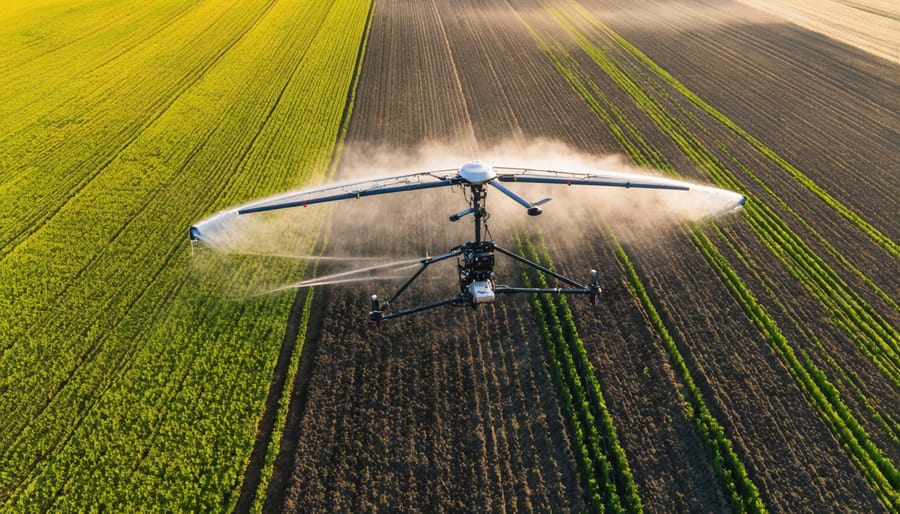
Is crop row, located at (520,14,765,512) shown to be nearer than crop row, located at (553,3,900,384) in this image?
Yes

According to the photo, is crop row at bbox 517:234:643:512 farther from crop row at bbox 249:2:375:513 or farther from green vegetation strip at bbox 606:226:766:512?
crop row at bbox 249:2:375:513

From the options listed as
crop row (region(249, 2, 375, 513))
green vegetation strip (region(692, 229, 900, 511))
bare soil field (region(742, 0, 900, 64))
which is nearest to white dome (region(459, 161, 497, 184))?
crop row (region(249, 2, 375, 513))

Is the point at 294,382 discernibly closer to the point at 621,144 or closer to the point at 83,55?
the point at 621,144

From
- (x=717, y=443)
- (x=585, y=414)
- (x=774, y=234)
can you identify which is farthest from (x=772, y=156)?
(x=585, y=414)

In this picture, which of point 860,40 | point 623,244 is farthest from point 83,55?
point 860,40

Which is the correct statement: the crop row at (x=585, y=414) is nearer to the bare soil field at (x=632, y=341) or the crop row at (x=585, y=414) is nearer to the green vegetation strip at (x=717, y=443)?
the bare soil field at (x=632, y=341)

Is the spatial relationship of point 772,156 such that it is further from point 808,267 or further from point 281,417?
point 281,417

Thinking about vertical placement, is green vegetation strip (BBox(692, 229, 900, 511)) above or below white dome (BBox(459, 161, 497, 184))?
below
